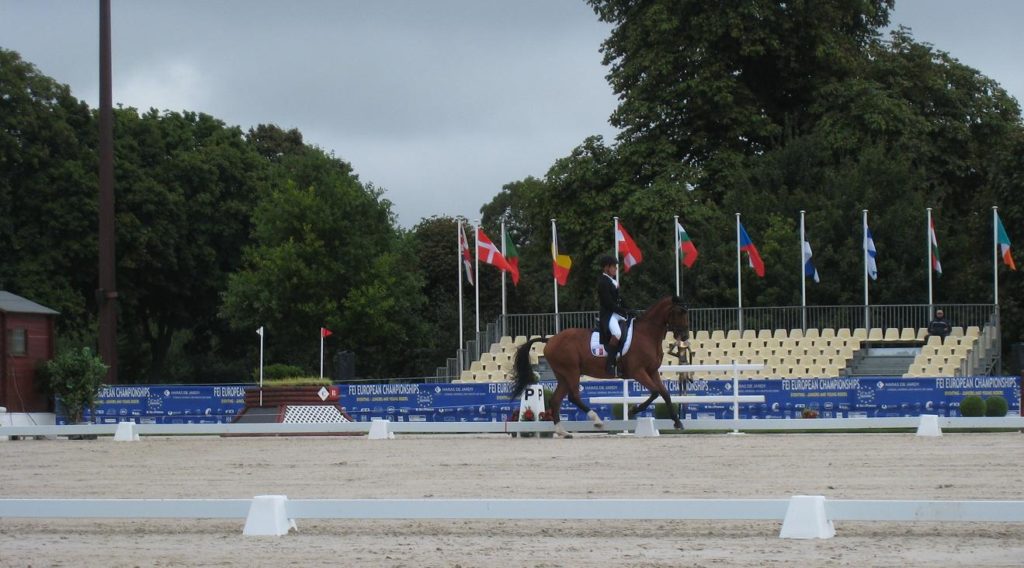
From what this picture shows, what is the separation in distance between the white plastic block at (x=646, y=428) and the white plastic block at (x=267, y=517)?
11.4 metres

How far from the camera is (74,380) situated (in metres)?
28.8

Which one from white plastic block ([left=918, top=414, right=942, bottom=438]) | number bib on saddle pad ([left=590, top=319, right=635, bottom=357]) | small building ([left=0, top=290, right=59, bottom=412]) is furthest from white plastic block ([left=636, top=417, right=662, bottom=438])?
small building ([left=0, top=290, right=59, bottom=412])

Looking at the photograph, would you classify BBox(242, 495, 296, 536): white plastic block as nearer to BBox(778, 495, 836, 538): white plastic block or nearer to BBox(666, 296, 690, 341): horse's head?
BBox(778, 495, 836, 538): white plastic block

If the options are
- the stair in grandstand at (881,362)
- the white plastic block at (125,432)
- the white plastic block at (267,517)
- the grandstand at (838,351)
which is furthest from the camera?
the stair in grandstand at (881,362)

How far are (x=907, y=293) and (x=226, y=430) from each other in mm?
26629

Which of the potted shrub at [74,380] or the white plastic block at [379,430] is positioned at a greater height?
the potted shrub at [74,380]

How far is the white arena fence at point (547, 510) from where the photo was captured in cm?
948

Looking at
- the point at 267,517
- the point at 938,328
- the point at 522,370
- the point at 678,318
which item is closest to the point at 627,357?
the point at 678,318

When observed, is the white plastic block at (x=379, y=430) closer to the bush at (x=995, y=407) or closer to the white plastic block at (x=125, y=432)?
the white plastic block at (x=125, y=432)

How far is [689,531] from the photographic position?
10.4 meters

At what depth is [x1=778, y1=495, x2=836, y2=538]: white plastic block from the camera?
9.62 metres

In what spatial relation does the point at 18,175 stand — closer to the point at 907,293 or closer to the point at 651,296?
the point at 651,296

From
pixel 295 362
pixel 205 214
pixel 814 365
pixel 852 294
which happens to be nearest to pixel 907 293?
pixel 852 294

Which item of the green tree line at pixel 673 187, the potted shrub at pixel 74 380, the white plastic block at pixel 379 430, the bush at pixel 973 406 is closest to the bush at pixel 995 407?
the bush at pixel 973 406
